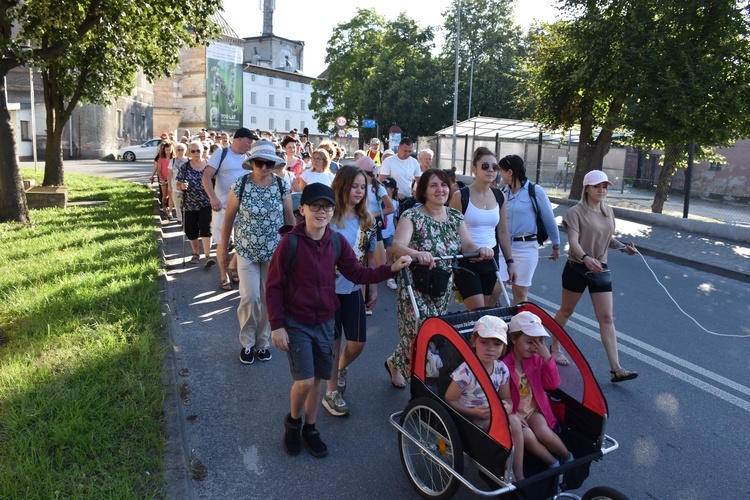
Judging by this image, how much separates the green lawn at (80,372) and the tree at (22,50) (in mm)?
2787

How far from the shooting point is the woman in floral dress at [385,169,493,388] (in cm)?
414

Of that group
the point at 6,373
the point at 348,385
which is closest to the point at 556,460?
the point at 348,385

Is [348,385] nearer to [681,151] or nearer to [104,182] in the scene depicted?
[681,151]

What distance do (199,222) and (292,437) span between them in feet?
17.4

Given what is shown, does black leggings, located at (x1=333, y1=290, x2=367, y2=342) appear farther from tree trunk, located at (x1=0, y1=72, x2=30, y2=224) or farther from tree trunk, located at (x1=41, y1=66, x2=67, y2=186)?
tree trunk, located at (x1=41, y1=66, x2=67, y2=186)

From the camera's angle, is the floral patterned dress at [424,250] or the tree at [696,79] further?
the tree at [696,79]

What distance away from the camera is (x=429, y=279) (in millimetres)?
3977

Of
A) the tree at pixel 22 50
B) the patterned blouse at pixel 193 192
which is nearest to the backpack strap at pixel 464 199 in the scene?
the patterned blouse at pixel 193 192

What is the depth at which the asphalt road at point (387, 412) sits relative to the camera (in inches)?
138

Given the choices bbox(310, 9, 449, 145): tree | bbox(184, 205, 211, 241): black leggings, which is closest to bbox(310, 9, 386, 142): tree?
bbox(310, 9, 449, 145): tree

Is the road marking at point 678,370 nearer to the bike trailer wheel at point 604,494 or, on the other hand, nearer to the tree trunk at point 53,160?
the bike trailer wheel at point 604,494

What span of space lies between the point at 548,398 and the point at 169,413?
2.46 m

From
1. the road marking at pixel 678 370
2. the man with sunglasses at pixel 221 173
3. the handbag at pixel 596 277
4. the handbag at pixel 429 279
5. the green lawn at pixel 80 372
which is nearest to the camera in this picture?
the green lawn at pixel 80 372

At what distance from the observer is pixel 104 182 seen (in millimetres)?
20547
